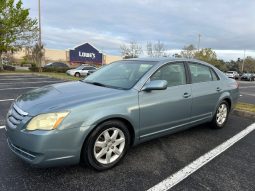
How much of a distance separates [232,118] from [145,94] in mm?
3607

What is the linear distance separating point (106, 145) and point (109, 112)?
459mm

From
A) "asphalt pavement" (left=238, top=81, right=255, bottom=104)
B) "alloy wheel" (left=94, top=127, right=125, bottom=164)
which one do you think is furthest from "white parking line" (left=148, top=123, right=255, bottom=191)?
"asphalt pavement" (left=238, top=81, right=255, bottom=104)

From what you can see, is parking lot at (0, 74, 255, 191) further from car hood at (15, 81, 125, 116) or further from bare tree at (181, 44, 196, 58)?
bare tree at (181, 44, 196, 58)

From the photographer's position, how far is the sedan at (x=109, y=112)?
2.72 metres

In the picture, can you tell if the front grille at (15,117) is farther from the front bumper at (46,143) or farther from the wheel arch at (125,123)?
the wheel arch at (125,123)

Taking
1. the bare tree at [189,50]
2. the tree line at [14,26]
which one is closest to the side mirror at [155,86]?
the tree line at [14,26]

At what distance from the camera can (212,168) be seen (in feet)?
10.9

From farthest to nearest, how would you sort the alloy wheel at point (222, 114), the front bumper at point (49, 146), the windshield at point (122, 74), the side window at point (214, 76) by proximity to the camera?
the alloy wheel at point (222, 114) < the side window at point (214, 76) < the windshield at point (122, 74) < the front bumper at point (49, 146)

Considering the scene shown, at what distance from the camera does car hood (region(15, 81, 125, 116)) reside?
2.84 metres

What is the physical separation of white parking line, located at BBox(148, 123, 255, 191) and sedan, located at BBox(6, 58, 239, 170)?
0.60 m

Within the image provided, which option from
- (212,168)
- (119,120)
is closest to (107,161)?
(119,120)

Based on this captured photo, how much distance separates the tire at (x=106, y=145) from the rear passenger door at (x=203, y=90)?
5.11ft

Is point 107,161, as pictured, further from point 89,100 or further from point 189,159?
point 189,159

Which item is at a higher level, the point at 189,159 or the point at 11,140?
the point at 11,140
